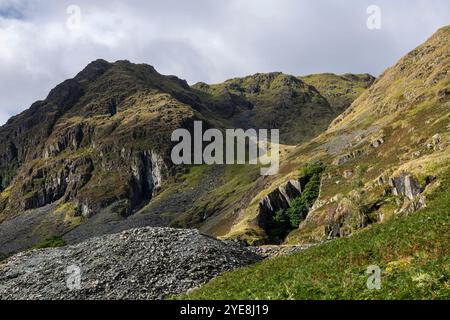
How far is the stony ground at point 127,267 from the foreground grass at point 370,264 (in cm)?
829

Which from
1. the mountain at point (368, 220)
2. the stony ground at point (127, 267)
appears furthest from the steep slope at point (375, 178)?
the stony ground at point (127, 267)

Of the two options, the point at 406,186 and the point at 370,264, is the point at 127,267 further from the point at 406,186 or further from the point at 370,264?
the point at 406,186

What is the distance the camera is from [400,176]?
81.3 m

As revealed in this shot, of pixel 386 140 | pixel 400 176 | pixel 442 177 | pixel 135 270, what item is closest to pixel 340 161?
pixel 386 140

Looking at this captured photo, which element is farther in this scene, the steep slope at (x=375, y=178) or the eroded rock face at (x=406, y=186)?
the steep slope at (x=375, y=178)

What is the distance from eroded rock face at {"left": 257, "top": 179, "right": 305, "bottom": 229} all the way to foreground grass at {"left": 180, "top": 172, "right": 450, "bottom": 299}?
9623 cm

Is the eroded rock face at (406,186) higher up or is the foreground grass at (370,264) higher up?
the eroded rock face at (406,186)

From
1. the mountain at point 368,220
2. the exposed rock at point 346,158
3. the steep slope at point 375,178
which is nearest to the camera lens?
the mountain at point 368,220

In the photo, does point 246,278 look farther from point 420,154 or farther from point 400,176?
point 420,154

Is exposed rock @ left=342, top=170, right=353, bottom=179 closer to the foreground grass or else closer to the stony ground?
the stony ground

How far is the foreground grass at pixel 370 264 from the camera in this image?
20861 mm

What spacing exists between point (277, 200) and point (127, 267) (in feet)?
320

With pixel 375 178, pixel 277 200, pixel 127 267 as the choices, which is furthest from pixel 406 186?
pixel 277 200

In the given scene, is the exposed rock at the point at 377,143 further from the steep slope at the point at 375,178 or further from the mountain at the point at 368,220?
the mountain at the point at 368,220
